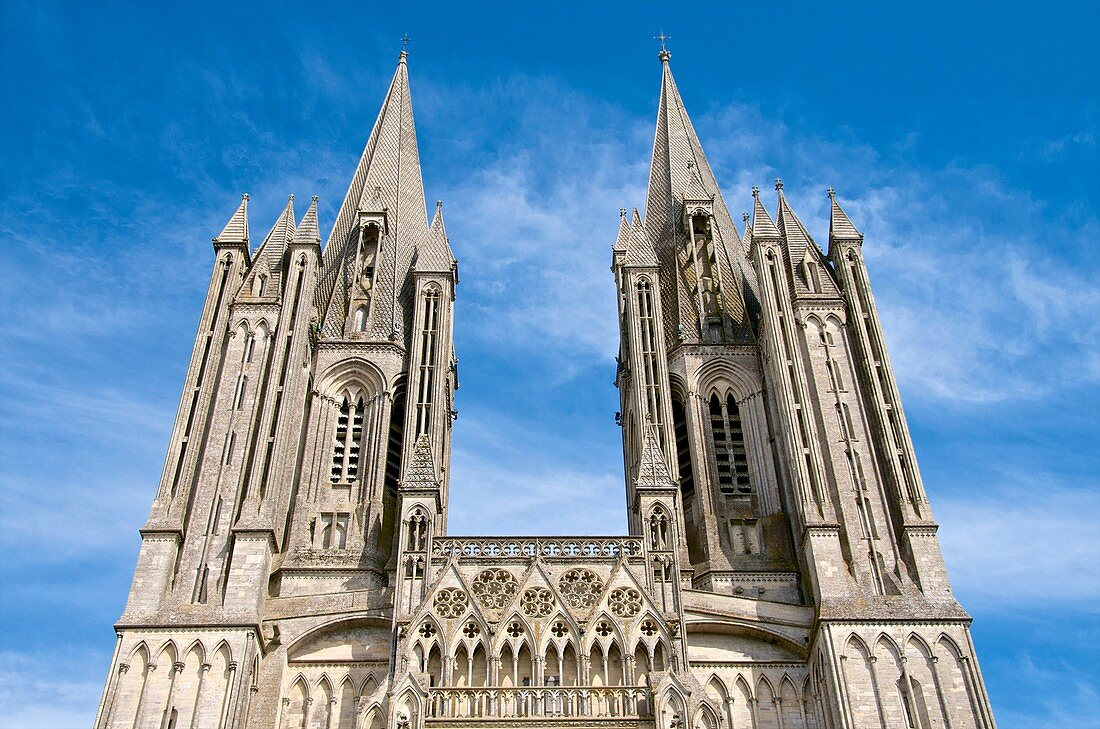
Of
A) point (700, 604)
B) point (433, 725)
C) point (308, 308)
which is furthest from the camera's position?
point (308, 308)

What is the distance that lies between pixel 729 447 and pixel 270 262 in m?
14.4

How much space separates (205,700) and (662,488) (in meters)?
11.5

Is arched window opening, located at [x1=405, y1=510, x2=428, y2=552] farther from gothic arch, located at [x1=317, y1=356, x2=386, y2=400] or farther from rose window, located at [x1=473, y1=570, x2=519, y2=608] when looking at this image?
gothic arch, located at [x1=317, y1=356, x2=386, y2=400]

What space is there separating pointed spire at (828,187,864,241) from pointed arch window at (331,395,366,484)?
48.6 ft

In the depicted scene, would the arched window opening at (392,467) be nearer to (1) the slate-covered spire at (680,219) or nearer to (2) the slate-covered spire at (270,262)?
(2) the slate-covered spire at (270,262)

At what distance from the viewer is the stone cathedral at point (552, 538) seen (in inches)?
1059

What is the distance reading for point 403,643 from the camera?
2728 centimetres

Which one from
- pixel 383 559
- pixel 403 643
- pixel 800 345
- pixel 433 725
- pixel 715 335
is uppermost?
pixel 715 335

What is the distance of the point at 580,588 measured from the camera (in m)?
28.7

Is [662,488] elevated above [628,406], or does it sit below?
below

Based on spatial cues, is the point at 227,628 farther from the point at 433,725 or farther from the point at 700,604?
the point at 700,604

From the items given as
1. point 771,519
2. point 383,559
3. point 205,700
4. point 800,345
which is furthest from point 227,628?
point 800,345

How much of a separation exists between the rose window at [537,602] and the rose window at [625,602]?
1395 mm

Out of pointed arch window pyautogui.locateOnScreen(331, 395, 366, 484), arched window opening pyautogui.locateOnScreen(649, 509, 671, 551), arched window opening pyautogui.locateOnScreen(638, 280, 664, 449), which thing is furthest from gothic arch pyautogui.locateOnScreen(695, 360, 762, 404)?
pointed arch window pyautogui.locateOnScreen(331, 395, 366, 484)
